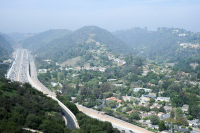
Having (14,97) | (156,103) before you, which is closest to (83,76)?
(156,103)

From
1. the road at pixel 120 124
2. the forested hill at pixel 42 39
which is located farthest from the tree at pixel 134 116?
the forested hill at pixel 42 39

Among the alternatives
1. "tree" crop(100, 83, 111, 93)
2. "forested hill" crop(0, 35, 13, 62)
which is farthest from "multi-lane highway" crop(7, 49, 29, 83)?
"tree" crop(100, 83, 111, 93)

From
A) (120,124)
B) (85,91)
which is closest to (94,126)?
(120,124)

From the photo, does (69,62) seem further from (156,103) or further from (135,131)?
(135,131)

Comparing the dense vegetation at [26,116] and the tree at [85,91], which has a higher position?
the dense vegetation at [26,116]

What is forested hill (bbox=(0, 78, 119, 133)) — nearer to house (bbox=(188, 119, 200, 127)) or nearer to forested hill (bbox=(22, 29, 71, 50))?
house (bbox=(188, 119, 200, 127))

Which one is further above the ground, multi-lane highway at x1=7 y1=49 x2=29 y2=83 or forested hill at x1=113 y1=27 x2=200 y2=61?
forested hill at x1=113 y1=27 x2=200 y2=61

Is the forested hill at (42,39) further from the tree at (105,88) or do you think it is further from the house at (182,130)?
the house at (182,130)

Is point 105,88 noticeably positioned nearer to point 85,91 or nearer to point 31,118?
point 85,91
